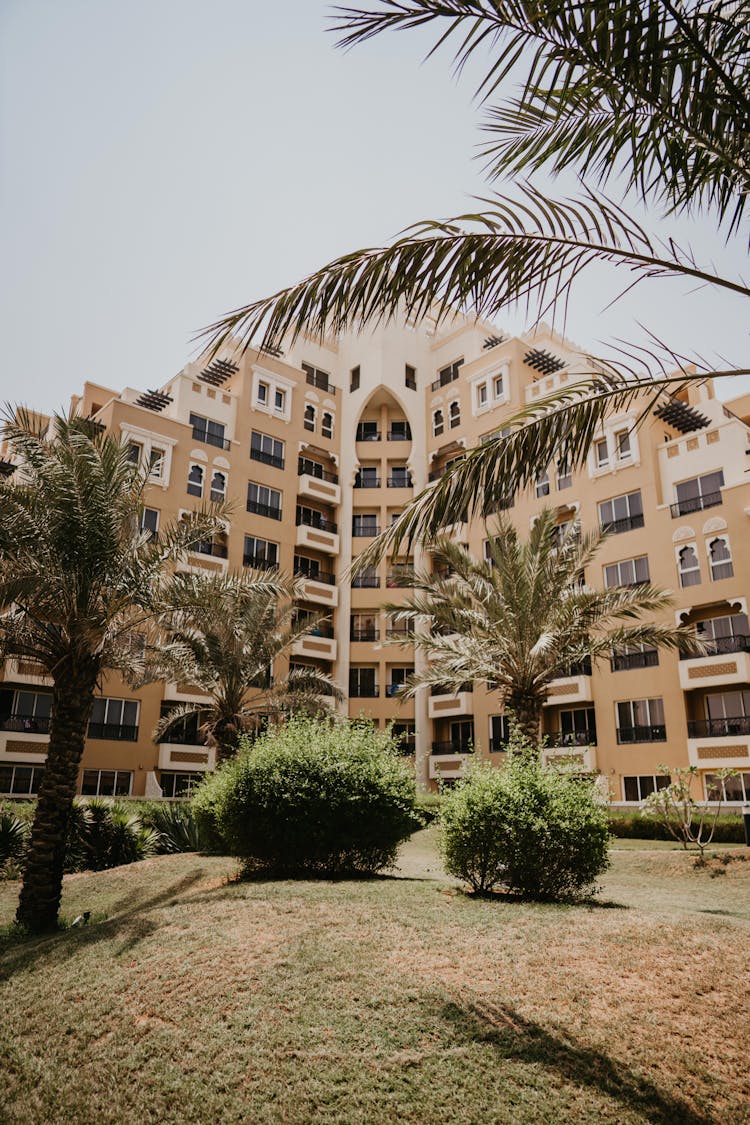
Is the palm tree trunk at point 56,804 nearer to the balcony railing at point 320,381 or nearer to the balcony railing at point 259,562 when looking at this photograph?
the balcony railing at point 259,562

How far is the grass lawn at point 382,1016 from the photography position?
5.43m

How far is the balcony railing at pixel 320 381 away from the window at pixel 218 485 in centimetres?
1084

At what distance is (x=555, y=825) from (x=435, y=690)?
30.7 metres

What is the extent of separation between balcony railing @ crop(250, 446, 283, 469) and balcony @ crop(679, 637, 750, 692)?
22903 millimetres

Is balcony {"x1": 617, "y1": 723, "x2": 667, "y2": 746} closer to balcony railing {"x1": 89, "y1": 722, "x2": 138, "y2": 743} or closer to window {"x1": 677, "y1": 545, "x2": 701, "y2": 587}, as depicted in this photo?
window {"x1": 677, "y1": 545, "x2": 701, "y2": 587}

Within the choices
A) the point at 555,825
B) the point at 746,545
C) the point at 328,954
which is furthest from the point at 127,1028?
the point at 746,545

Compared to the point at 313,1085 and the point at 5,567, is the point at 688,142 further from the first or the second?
the point at 5,567

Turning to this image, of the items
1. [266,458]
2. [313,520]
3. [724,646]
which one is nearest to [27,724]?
[266,458]

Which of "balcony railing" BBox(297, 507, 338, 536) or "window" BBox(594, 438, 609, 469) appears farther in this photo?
"balcony railing" BBox(297, 507, 338, 536)

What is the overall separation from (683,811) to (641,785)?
10610 mm

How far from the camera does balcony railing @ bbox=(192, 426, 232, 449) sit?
39.1 m

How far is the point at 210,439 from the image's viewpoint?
39.7 metres

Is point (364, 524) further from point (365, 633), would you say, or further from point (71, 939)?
point (71, 939)

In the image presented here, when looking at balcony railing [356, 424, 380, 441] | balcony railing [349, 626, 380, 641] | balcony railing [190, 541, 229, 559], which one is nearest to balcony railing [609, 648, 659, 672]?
balcony railing [349, 626, 380, 641]
